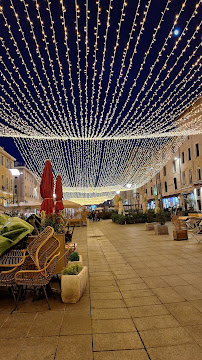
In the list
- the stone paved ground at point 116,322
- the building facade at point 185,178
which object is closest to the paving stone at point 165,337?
the stone paved ground at point 116,322

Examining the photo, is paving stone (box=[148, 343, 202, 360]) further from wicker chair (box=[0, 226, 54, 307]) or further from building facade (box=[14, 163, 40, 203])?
building facade (box=[14, 163, 40, 203])

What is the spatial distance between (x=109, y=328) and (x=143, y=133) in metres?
12.4

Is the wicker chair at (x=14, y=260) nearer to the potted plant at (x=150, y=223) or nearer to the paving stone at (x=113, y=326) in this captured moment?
the paving stone at (x=113, y=326)

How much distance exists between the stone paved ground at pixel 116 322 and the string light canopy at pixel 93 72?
5.59 meters

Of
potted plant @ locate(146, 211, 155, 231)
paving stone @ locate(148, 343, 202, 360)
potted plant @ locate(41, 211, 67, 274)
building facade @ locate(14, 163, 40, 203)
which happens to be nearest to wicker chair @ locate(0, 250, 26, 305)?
potted plant @ locate(41, 211, 67, 274)

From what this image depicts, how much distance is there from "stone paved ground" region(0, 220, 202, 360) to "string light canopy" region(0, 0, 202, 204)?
220 inches

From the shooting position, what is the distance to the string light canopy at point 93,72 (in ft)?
20.4

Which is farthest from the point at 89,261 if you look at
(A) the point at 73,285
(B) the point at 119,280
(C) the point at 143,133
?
(C) the point at 143,133

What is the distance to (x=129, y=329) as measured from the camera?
2.98 meters

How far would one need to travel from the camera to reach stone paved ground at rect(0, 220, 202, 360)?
252 centimetres

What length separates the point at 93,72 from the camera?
8.38 metres

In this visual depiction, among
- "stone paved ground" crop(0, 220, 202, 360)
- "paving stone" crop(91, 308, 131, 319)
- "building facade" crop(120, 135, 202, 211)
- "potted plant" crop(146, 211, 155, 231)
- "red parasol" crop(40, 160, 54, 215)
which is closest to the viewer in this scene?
"stone paved ground" crop(0, 220, 202, 360)

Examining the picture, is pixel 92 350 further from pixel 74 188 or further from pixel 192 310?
pixel 74 188

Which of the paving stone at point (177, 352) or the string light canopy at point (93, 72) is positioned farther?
the string light canopy at point (93, 72)
